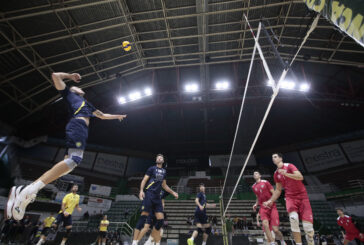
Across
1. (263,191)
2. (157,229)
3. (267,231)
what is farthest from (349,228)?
(157,229)

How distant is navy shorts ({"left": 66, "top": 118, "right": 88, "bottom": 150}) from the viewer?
284cm

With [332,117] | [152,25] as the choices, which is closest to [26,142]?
[152,25]

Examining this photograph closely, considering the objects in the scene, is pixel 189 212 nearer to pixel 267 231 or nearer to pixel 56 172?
pixel 267 231

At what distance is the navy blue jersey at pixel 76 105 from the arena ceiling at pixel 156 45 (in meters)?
9.89

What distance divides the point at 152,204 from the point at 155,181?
21.8 inches

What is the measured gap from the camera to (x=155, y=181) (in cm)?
520

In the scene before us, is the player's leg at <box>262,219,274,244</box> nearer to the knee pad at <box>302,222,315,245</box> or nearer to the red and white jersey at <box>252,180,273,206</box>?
the red and white jersey at <box>252,180,273,206</box>

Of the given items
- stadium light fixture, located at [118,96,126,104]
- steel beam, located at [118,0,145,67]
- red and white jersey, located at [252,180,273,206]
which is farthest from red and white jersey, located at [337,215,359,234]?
stadium light fixture, located at [118,96,126,104]

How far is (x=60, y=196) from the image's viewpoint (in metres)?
18.2

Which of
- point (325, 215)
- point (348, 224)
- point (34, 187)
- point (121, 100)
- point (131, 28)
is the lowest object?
point (34, 187)

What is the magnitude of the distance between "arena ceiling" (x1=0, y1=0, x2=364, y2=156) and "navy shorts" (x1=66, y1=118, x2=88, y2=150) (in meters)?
10.2

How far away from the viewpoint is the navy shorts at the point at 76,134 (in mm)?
2840

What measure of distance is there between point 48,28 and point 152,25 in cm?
637

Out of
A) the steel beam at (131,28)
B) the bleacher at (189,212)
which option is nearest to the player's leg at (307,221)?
the bleacher at (189,212)
